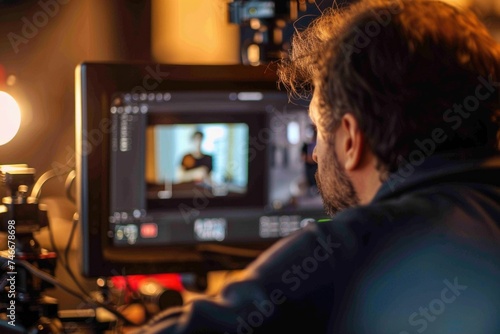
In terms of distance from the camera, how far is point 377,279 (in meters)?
0.78

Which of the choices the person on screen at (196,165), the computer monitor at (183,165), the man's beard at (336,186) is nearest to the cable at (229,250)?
the computer monitor at (183,165)

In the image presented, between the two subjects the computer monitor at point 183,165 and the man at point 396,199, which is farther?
the computer monitor at point 183,165

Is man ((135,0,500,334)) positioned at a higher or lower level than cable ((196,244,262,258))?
higher

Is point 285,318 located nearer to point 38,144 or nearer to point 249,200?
point 249,200

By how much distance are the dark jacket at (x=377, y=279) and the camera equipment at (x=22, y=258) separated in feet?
1.95

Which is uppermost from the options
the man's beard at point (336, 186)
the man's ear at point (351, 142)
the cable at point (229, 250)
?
the man's ear at point (351, 142)

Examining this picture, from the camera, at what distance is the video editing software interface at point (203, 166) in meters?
1.55

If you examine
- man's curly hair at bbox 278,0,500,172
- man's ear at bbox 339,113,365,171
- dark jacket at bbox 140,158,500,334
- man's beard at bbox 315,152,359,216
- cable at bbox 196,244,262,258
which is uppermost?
man's curly hair at bbox 278,0,500,172

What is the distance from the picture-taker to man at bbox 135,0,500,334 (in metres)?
0.78

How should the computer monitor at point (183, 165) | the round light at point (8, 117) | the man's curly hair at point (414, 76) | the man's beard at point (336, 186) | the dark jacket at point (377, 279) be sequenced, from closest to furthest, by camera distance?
1. the dark jacket at point (377, 279)
2. the man's curly hair at point (414, 76)
3. the man's beard at point (336, 186)
4. the computer monitor at point (183, 165)
5. the round light at point (8, 117)

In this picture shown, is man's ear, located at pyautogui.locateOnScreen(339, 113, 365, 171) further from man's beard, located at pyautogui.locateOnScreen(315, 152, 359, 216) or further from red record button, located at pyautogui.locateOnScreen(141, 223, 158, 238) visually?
red record button, located at pyautogui.locateOnScreen(141, 223, 158, 238)

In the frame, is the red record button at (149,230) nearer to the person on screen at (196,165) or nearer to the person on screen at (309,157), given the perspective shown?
the person on screen at (196,165)

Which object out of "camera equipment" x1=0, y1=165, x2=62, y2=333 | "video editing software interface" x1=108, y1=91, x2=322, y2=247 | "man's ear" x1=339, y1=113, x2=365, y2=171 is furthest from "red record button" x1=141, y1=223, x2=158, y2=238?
"man's ear" x1=339, y1=113, x2=365, y2=171

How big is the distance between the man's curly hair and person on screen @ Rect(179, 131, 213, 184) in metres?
0.61
